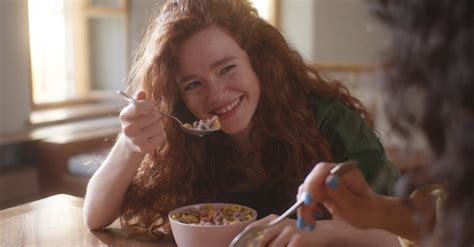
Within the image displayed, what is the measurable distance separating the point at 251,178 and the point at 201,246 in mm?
407

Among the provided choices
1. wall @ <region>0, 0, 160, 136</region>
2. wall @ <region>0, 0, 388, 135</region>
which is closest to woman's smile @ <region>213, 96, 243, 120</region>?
wall @ <region>0, 0, 388, 135</region>

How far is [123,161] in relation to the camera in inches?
48.5

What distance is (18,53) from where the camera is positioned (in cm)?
332

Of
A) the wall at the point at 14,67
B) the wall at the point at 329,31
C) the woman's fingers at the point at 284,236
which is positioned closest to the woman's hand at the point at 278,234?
the woman's fingers at the point at 284,236

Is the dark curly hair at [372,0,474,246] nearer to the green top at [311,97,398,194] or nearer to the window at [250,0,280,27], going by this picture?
the green top at [311,97,398,194]

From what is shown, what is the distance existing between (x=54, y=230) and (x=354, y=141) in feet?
2.11

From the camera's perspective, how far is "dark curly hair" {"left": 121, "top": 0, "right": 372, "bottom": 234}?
1245 mm

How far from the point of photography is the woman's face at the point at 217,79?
122cm

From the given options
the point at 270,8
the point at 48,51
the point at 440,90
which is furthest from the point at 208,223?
the point at 270,8

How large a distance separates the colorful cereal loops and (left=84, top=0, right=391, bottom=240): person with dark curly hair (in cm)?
15

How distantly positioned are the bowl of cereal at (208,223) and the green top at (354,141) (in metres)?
0.28

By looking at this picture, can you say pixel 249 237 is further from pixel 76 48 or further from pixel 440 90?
pixel 76 48

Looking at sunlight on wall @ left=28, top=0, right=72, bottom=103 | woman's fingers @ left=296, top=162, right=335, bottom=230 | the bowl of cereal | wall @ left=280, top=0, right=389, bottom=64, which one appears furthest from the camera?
wall @ left=280, top=0, right=389, bottom=64

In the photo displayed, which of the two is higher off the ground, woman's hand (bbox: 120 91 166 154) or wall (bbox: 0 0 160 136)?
woman's hand (bbox: 120 91 166 154)
